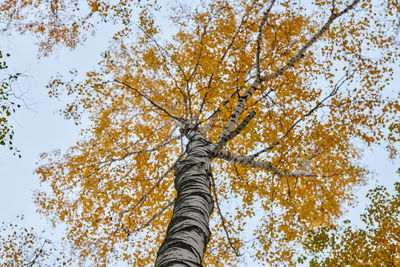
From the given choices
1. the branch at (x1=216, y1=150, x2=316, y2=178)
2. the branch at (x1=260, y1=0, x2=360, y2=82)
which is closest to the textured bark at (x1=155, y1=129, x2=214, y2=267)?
the branch at (x1=216, y1=150, x2=316, y2=178)

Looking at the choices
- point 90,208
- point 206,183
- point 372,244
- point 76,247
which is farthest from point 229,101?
point 372,244

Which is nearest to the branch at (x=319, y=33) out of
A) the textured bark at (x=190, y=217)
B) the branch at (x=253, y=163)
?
the branch at (x=253, y=163)

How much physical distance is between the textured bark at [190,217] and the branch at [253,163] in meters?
0.98

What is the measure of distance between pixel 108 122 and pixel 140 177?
234cm

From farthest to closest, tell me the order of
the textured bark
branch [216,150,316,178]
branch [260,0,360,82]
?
branch [260,0,360,82], branch [216,150,316,178], the textured bark

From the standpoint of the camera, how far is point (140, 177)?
791 cm

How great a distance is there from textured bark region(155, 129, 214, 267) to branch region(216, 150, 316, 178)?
983 mm

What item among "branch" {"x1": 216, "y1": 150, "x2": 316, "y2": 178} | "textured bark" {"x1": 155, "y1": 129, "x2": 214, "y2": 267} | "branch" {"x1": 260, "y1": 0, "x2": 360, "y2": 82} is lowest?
"textured bark" {"x1": 155, "y1": 129, "x2": 214, "y2": 267}

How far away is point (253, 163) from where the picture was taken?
6098 mm

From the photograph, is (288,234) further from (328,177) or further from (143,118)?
(143,118)

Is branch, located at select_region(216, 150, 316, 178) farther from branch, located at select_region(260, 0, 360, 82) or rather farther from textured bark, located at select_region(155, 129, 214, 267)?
branch, located at select_region(260, 0, 360, 82)

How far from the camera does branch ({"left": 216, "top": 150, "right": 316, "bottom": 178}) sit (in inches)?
217

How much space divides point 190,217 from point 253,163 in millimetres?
3699

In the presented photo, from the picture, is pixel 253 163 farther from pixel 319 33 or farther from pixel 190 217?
pixel 319 33
